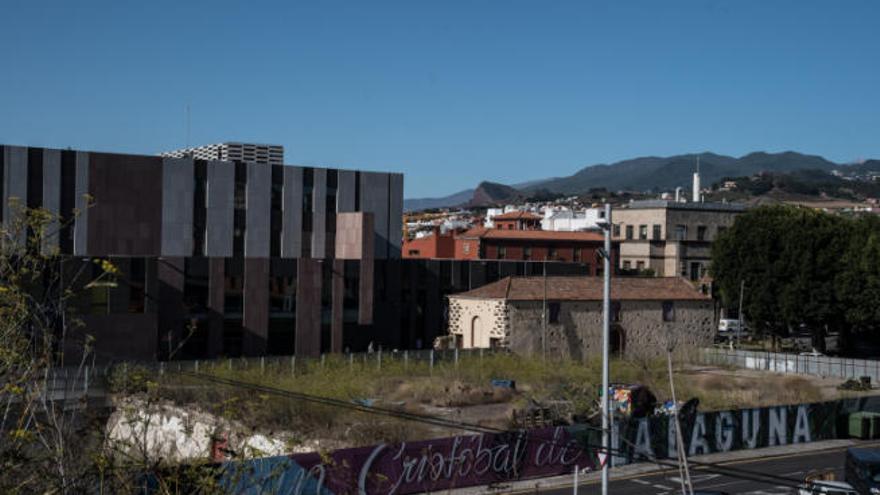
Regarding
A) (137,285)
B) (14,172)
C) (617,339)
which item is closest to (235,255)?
(137,285)

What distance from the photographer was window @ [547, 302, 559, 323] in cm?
5859

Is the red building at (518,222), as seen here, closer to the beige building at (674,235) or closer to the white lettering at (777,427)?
the beige building at (674,235)

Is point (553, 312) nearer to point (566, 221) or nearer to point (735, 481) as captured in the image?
point (735, 481)

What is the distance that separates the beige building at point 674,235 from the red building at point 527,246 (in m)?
5.75

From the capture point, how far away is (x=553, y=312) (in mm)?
58719

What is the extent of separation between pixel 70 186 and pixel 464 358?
24409 mm

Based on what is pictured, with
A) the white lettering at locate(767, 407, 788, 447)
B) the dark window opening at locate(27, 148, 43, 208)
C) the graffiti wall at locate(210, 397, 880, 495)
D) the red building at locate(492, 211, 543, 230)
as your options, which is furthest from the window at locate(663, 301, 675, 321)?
the red building at locate(492, 211, 543, 230)

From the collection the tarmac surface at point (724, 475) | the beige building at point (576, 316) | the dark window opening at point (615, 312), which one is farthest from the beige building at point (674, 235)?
the tarmac surface at point (724, 475)

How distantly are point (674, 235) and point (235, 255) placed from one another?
49.2 m

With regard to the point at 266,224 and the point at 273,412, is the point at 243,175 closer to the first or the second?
the point at 266,224

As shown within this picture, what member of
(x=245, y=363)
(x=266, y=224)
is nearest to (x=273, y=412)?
(x=245, y=363)

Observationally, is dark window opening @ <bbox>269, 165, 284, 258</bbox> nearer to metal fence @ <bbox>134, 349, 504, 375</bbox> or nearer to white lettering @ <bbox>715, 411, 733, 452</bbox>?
metal fence @ <bbox>134, 349, 504, 375</bbox>

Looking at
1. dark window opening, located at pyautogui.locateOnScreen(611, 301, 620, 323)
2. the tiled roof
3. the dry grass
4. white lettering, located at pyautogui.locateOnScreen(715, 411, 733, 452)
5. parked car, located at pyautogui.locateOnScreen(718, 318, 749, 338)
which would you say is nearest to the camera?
the dry grass

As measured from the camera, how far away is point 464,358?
2100 inches
